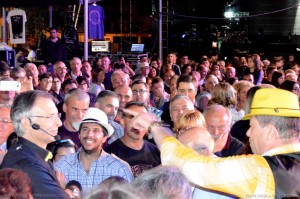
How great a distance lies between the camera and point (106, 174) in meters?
5.00

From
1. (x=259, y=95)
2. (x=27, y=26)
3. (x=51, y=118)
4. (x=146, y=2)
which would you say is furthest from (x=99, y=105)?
(x=27, y=26)

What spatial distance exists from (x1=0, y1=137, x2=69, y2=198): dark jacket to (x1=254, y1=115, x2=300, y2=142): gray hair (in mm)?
1224

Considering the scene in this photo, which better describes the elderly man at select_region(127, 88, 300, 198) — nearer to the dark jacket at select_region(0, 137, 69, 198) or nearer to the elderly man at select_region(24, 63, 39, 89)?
the dark jacket at select_region(0, 137, 69, 198)

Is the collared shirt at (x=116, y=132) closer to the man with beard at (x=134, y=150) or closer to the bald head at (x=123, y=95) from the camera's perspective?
the man with beard at (x=134, y=150)

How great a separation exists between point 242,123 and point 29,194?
421 cm

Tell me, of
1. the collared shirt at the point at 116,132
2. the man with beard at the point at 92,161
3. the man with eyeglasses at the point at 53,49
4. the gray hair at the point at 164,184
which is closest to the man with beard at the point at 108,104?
the collared shirt at the point at 116,132

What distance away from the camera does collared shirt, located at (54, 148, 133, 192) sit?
4.99 m

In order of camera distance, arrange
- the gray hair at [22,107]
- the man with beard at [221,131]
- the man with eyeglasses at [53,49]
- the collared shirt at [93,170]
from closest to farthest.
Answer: the gray hair at [22,107], the collared shirt at [93,170], the man with beard at [221,131], the man with eyeglasses at [53,49]

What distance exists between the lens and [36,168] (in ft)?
11.1

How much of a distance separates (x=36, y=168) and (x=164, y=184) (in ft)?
3.37

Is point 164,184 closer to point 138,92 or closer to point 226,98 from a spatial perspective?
point 226,98

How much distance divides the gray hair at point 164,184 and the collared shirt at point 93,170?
7.20ft

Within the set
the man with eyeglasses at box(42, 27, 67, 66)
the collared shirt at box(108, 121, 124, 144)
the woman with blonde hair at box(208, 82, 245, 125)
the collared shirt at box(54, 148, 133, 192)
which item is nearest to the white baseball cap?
the collared shirt at box(54, 148, 133, 192)

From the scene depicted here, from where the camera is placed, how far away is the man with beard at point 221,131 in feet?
19.4
